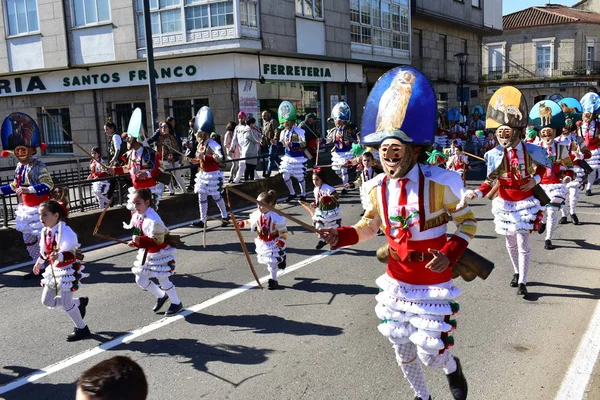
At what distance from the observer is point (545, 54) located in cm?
5406

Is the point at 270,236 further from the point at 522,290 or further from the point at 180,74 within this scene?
the point at 180,74

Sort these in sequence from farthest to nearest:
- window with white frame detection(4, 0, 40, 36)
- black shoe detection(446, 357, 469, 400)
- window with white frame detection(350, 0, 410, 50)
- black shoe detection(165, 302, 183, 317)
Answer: window with white frame detection(350, 0, 410, 50) < window with white frame detection(4, 0, 40, 36) < black shoe detection(165, 302, 183, 317) < black shoe detection(446, 357, 469, 400)

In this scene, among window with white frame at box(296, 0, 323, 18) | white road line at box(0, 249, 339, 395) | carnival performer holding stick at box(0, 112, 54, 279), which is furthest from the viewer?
window with white frame at box(296, 0, 323, 18)

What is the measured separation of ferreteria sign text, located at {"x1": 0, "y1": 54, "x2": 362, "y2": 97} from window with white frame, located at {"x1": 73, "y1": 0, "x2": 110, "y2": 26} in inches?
68.6

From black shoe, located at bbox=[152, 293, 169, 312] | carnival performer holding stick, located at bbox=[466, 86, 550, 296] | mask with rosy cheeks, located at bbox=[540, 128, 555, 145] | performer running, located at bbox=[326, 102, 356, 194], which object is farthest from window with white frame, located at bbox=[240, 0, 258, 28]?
black shoe, located at bbox=[152, 293, 169, 312]

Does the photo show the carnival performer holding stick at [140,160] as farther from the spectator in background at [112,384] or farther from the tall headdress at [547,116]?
the spectator in background at [112,384]

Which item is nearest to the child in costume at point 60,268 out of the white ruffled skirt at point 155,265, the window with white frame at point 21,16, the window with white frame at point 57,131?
the white ruffled skirt at point 155,265

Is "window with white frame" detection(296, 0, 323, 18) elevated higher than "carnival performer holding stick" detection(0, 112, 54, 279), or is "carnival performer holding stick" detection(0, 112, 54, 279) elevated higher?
"window with white frame" detection(296, 0, 323, 18)

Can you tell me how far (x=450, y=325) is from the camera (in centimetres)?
399

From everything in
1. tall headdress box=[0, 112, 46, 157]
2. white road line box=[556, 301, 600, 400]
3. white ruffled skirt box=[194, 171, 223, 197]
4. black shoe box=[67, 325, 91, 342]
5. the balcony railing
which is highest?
the balcony railing

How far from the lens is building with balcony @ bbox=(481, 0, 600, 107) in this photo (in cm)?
5256

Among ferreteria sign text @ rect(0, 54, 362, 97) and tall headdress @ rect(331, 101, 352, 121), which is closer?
tall headdress @ rect(331, 101, 352, 121)

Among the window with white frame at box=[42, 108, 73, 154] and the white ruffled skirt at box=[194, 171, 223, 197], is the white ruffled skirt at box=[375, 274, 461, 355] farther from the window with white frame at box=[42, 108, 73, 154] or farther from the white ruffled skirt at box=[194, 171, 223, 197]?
the window with white frame at box=[42, 108, 73, 154]

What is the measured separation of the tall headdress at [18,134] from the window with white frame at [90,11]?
529 inches
